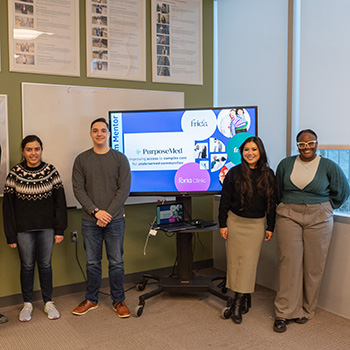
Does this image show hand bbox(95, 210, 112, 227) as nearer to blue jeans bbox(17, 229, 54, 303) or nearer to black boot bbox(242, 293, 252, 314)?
blue jeans bbox(17, 229, 54, 303)

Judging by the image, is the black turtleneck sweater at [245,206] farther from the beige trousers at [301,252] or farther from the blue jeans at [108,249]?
the blue jeans at [108,249]

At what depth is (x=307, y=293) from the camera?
3014mm

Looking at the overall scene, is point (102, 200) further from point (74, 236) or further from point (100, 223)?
point (74, 236)

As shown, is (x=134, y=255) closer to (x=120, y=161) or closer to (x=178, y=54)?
(x=120, y=161)

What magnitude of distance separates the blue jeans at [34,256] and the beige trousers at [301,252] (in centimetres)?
173

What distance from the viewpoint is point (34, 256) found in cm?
318

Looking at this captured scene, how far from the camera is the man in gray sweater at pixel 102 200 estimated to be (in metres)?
3.11

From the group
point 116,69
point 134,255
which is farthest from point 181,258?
point 116,69

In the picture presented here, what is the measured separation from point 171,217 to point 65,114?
4.11 ft

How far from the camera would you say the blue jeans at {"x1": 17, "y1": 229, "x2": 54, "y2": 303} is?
3.11 metres

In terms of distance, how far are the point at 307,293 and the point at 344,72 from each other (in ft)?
5.34

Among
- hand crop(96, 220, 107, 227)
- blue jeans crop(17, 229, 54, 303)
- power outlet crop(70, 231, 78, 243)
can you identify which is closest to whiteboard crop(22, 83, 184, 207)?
power outlet crop(70, 231, 78, 243)

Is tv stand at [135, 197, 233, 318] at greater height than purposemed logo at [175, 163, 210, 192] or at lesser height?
lesser

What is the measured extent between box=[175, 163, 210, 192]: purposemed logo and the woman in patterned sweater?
0.95 meters
